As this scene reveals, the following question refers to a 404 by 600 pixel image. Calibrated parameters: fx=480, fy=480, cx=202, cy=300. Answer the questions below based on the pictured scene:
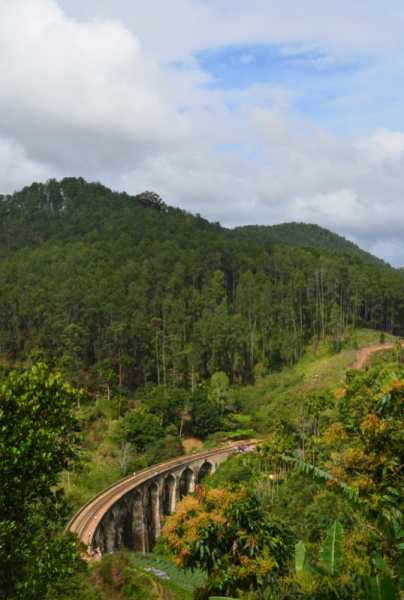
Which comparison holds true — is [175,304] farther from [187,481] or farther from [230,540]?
[230,540]

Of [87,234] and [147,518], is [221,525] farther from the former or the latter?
[87,234]

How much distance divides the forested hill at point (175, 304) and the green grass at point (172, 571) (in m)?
21.1

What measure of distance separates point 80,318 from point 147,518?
3083 cm

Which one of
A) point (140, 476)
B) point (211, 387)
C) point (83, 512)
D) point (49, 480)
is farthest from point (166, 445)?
point (49, 480)

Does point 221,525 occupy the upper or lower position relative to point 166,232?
lower

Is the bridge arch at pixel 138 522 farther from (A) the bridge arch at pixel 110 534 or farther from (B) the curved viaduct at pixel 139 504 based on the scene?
(A) the bridge arch at pixel 110 534

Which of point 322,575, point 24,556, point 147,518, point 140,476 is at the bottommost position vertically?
point 147,518

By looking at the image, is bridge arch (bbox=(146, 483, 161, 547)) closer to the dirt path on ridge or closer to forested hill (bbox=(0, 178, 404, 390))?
forested hill (bbox=(0, 178, 404, 390))

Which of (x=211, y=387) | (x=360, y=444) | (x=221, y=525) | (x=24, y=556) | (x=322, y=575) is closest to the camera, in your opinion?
(x=322, y=575)

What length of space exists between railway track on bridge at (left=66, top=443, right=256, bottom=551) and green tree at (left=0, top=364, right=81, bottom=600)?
13832 millimetres

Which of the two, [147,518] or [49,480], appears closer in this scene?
[49,480]

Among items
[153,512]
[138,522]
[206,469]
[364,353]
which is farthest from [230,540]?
[364,353]

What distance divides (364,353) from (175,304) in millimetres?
25765

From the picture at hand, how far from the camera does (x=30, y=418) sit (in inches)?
502
